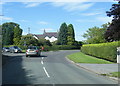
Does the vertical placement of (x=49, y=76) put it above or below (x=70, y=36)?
below

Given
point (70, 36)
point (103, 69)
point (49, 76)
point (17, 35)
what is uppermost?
point (17, 35)

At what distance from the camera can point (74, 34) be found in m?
95.6

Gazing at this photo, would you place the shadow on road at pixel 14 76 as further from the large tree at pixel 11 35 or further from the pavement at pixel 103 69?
the large tree at pixel 11 35

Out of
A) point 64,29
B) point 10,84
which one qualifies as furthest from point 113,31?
point 64,29

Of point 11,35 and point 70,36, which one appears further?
point 70,36

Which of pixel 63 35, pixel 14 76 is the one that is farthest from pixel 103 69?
pixel 63 35

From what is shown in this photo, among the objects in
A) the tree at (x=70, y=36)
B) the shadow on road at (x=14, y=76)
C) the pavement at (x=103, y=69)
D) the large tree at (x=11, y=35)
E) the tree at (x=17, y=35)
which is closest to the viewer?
the shadow on road at (x=14, y=76)

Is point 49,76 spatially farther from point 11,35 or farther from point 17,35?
point 11,35

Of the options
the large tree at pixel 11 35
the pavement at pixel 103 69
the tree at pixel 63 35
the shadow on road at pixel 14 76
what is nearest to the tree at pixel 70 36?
the tree at pixel 63 35

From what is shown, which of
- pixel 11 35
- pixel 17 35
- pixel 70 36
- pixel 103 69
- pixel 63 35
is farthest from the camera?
pixel 63 35

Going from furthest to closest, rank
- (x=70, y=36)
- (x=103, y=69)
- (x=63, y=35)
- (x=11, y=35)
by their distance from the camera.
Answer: (x=63, y=35) < (x=70, y=36) < (x=11, y=35) < (x=103, y=69)

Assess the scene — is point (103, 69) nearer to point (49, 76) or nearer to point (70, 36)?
point (49, 76)

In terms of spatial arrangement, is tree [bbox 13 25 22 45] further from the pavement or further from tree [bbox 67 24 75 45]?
the pavement

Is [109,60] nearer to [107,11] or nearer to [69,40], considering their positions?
[107,11]
